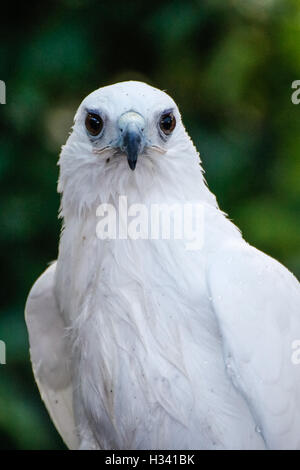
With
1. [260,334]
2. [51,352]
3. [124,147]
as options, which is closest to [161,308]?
[260,334]

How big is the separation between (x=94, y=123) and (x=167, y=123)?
165 mm

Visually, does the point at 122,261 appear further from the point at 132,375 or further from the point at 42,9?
the point at 42,9

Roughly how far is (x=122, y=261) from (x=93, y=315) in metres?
0.14

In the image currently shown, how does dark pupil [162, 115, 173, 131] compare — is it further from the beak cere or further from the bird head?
the beak cere

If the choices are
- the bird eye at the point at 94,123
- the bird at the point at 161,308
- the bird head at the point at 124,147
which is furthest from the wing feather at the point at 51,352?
the bird eye at the point at 94,123

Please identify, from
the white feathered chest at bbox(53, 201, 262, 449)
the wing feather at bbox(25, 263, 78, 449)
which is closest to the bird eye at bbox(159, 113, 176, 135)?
the white feathered chest at bbox(53, 201, 262, 449)

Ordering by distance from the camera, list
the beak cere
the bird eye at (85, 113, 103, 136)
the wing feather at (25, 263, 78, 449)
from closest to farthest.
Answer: the beak cere < the bird eye at (85, 113, 103, 136) < the wing feather at (25, 263, 78, 449)

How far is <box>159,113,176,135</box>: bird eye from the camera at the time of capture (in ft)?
6.28

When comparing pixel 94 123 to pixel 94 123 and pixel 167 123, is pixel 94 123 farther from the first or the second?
pixel 167 123

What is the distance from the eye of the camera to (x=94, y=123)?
1.91 meters

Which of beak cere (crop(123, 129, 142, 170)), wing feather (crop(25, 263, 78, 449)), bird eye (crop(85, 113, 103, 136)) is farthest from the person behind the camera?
wing feather (crop(25, 263, 78, 449))

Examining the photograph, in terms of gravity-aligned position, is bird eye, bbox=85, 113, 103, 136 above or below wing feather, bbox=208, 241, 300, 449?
above

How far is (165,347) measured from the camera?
186cm

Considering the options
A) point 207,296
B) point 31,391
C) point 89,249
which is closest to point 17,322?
point 31,391
